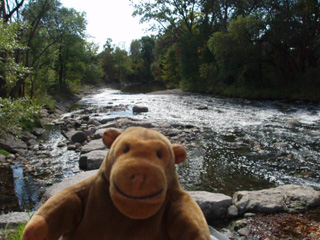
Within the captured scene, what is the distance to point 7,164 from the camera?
6492 millimetres

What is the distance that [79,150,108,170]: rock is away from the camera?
19.4ft

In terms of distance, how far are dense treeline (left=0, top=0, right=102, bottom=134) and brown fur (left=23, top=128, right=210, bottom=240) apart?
4.36 metres

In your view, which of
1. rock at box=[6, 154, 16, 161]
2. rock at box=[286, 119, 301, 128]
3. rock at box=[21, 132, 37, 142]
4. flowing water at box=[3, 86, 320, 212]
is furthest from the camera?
rock at box=[286, 119, 301, 128]

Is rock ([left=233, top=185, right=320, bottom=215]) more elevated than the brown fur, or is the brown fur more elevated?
the brown fur

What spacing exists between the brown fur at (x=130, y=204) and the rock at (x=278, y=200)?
2904 millimetres

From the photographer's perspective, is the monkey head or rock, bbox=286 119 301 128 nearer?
the monkey head

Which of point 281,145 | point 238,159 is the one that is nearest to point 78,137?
point 238,159

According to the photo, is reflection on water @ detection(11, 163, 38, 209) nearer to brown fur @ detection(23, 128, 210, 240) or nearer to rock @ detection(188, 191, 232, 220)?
rock @ detection(188, 191, 232, 220)

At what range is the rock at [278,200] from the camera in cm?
395

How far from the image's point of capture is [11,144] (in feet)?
25.4

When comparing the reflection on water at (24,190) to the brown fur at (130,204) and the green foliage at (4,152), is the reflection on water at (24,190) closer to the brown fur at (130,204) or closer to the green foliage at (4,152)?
the green foliage at (4,152)

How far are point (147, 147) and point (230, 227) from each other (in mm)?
2859

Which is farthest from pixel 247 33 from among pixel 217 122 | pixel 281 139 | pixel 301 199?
pixel 301 199

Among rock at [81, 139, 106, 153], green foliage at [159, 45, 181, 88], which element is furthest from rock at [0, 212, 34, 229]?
green foliage at [159, 45, 181, 88]
